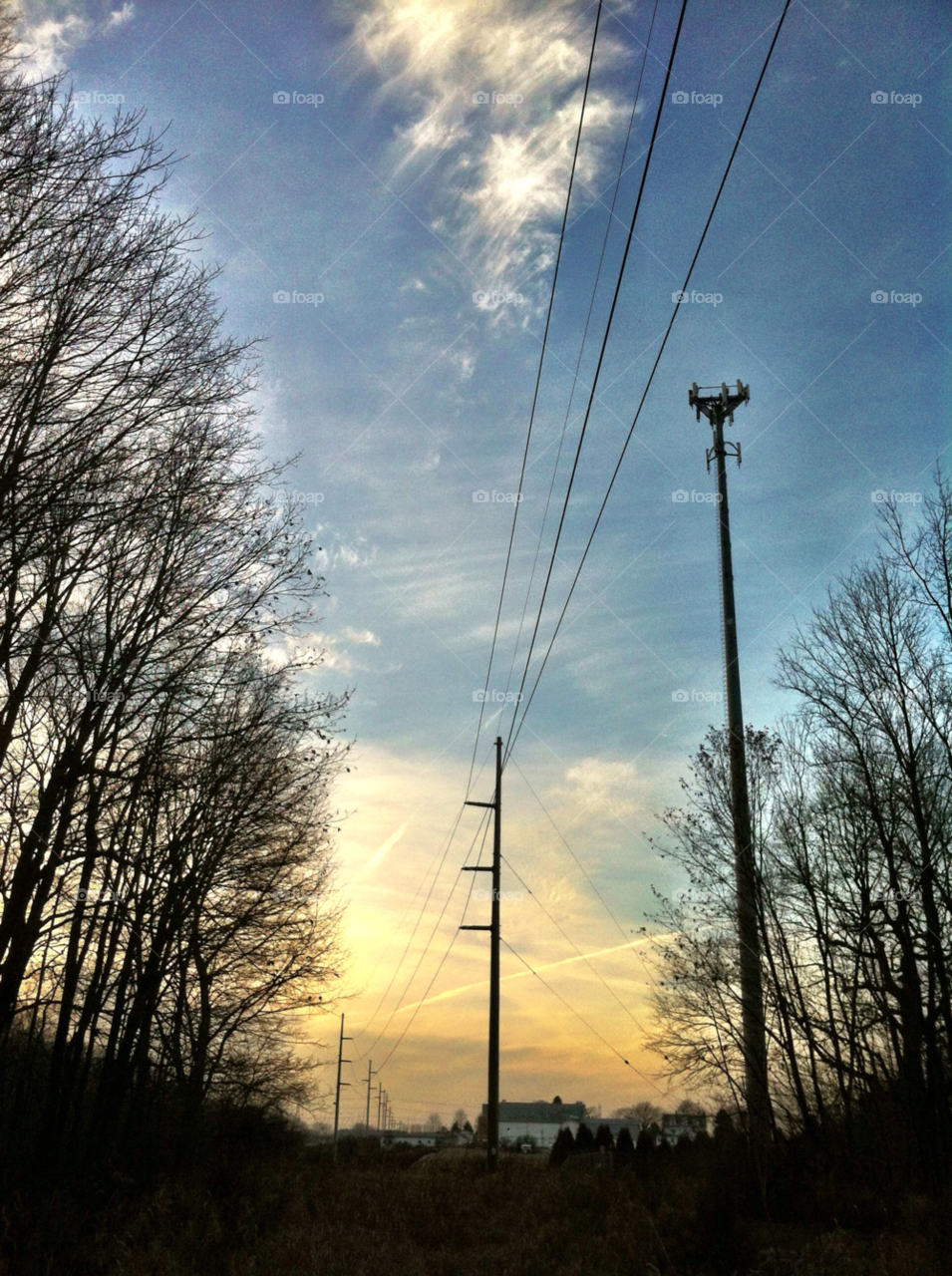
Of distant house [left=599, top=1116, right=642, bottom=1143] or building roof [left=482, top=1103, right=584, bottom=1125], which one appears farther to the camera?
building roof [left=482, top=1103, right=584, bottom=1125]

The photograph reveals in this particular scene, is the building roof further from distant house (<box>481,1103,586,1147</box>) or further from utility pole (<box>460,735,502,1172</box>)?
utility pole (<box>460,735,502,1172</box>)

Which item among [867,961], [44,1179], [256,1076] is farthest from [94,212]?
[256,1076]

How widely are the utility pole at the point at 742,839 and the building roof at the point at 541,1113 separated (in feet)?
345

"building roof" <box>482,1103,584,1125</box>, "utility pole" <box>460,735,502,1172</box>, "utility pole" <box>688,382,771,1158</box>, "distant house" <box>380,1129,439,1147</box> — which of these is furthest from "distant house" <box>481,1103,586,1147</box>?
"utility pole" <box>688,382,771,1158</box>

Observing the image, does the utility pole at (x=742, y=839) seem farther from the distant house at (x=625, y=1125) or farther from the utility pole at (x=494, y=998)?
the distant house at (x=625, y=1125)

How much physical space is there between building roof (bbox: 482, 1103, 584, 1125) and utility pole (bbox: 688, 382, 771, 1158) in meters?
105

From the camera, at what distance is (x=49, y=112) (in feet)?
21.7

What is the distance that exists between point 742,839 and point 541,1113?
119 metres

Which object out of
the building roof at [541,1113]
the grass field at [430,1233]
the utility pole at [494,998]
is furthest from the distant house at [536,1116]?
the grass field at [430,1233]

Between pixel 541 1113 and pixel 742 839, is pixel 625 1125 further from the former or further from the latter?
pixel 541 1113

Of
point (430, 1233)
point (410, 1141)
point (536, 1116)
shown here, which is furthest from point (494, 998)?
point (536, 1116)

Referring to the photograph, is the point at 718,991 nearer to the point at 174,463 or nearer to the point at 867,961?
the point at 867,961

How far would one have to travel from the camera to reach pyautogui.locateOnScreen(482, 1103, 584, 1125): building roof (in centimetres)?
11181

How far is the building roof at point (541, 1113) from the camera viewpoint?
112 m
